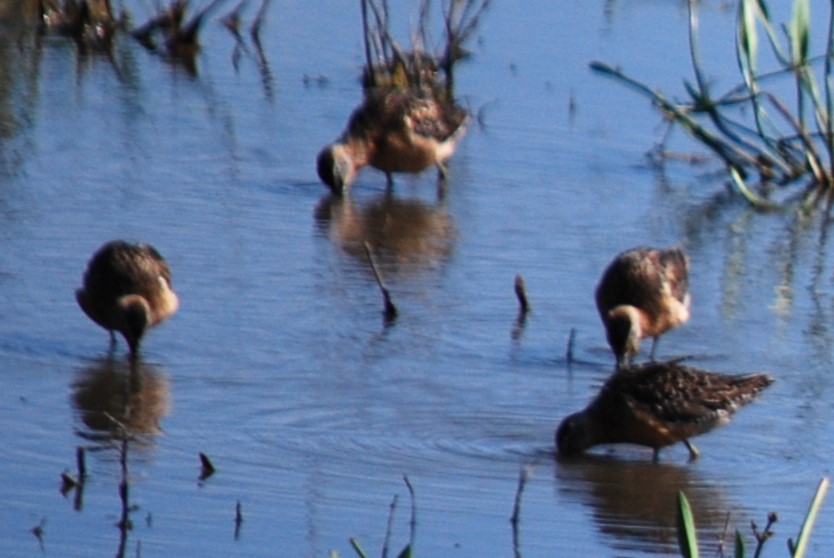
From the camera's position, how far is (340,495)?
20.4 ft

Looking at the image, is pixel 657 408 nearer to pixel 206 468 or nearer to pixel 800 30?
pixel 206 468

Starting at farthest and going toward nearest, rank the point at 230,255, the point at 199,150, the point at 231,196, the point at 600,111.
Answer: the point at 600,111 < the point at 199,150 < the point at 231,196 < the point at 230,255

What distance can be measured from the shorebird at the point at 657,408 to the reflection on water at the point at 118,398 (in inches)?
55.6

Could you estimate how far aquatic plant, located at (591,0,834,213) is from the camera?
11023mm

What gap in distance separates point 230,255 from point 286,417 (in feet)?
8.24

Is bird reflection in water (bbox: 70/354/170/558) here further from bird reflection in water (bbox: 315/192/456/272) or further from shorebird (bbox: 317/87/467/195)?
shorebird (bbox: 317/87/467/195)

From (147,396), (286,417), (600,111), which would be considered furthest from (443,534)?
(600,111)

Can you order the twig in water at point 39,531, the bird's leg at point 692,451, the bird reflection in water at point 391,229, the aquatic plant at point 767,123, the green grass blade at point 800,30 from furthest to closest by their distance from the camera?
the aquatic plant at point 767,123, the green grass blade at point 800,30, the bird reflection in water at point 391,229, the bird's leg at point 692,451, the twig in water at point 39,531

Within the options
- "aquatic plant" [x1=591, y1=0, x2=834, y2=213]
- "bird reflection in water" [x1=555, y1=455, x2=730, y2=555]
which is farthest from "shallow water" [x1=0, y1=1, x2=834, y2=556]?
"aquatic plant" [x1=591, y1=0, x2=834, y2=213]

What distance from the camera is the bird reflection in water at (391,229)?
10094 millimetres

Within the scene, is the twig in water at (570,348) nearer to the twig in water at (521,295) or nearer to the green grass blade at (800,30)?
the twig in water at (521,295)

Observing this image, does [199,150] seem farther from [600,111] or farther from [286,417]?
[286,417]

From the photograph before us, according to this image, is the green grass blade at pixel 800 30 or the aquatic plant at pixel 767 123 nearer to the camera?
the green grass blade at pixel 800 30

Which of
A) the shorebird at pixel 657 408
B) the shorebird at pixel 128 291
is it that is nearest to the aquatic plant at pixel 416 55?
the shorebird at pixel 128 291
